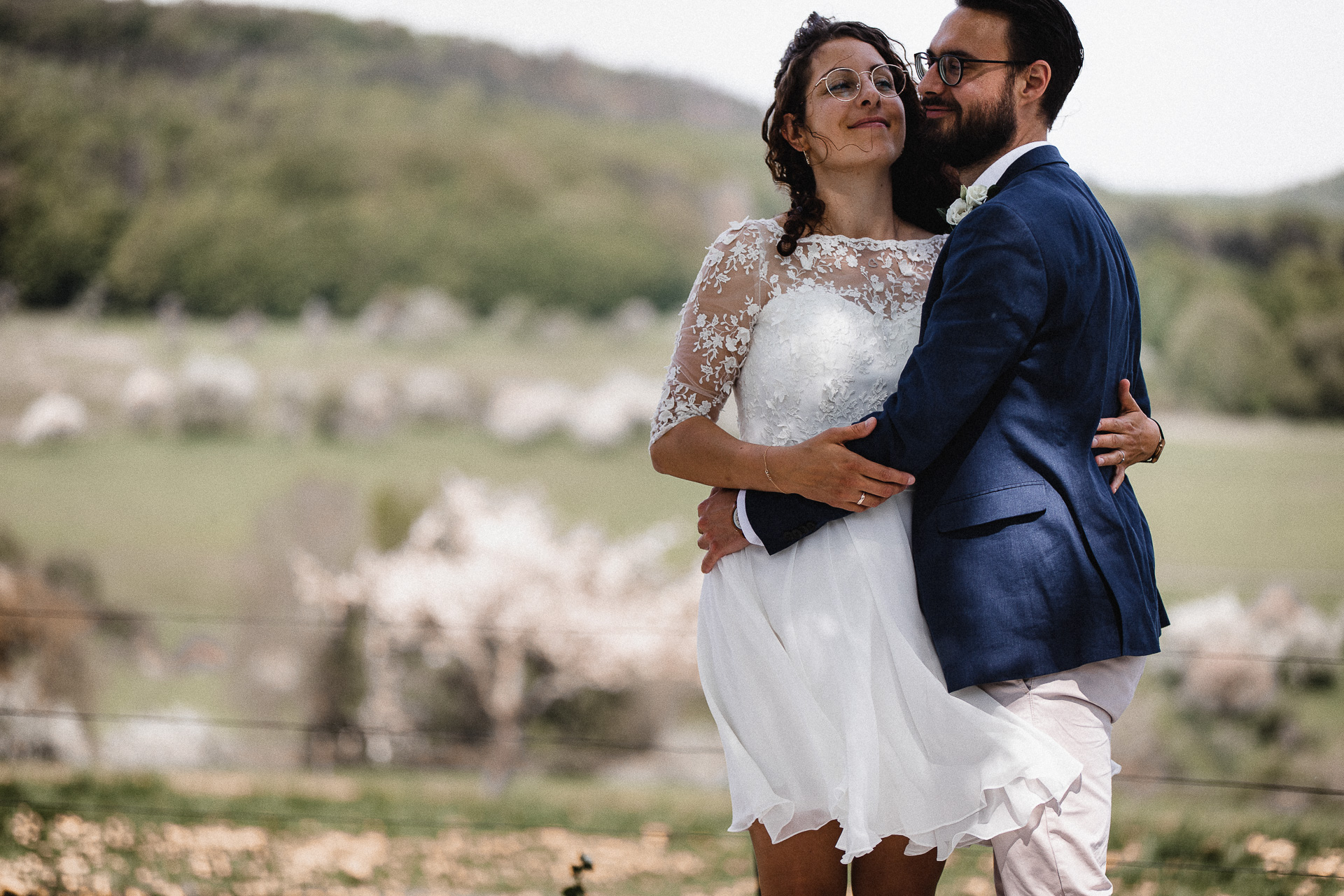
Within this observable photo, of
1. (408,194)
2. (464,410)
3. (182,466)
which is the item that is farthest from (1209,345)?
(182,466)

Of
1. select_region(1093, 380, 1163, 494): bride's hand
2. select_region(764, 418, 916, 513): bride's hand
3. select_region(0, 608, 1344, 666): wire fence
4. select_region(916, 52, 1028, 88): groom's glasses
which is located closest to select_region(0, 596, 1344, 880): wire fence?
select_region(0, 608, 1344, 666): wire fence

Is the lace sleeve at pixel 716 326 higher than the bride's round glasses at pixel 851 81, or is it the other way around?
the bride's round glasses at pixel 851 81

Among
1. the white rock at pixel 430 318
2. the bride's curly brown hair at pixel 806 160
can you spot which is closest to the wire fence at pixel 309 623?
the white rock at pixel 430 318

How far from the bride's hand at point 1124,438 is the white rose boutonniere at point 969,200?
0.37 meters

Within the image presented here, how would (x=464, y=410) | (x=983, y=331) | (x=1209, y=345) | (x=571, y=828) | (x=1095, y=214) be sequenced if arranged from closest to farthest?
1. (x=983, y=331)
2. (x=1095, y=214)
3. (x=571, y=828)
4. (x=1209, y=345)
5. (x=464, y=410)

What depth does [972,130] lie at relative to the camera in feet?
5.85

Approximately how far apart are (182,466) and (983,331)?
6.74 metres

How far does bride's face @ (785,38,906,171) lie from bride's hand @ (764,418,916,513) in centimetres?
57

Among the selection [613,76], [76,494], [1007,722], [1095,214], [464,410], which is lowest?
[76,494]

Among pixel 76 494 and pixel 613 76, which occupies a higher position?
pixel 613 76

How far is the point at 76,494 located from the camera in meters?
7.09

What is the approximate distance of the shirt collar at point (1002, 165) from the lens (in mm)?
1737

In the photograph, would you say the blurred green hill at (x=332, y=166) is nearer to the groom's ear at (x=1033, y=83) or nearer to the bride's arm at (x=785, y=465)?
the bride's arm at (x=785, y=465)

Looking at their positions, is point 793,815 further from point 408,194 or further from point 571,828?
point 408,194
